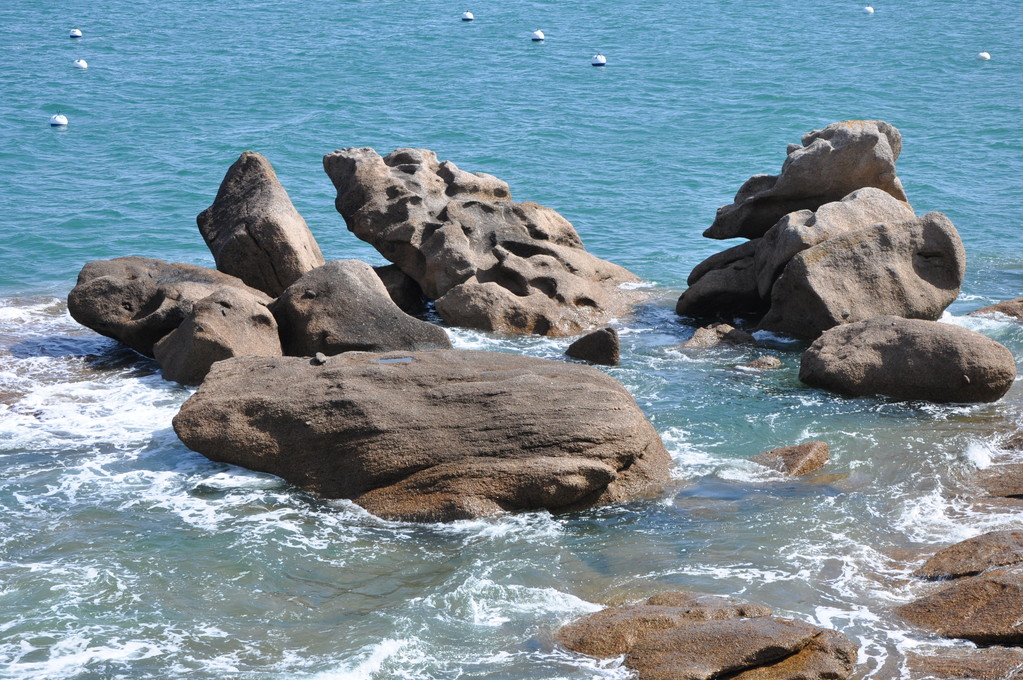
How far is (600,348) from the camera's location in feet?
50.2

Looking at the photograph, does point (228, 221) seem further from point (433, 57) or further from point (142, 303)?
point (433, 57)

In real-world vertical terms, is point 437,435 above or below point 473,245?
below

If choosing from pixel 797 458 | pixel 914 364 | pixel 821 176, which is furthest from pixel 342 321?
pixel 821 176

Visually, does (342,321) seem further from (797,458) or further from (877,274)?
(877,274)

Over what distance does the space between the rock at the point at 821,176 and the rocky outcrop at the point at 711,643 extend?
36.1ft

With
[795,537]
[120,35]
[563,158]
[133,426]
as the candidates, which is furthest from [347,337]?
[120,35]

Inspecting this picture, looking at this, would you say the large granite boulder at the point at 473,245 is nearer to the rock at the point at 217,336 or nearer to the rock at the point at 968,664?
the rock at the point at 217,336

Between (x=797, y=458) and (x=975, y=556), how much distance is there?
2787 mm

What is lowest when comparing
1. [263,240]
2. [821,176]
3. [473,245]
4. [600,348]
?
[600,348]

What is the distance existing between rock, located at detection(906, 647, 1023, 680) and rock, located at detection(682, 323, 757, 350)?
28.9 ft

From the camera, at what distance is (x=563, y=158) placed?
31.4 meters

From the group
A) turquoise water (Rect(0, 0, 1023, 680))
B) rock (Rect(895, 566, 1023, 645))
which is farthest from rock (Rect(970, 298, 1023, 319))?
rock (Rect(895, 566, 1023, 645))

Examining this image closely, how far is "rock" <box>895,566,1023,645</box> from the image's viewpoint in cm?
782

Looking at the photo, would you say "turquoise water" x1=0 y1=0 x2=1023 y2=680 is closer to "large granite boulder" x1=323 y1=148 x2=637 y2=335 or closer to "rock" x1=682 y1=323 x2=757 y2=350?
"rock" x1=682 y1=323 x2=757 y2=350
